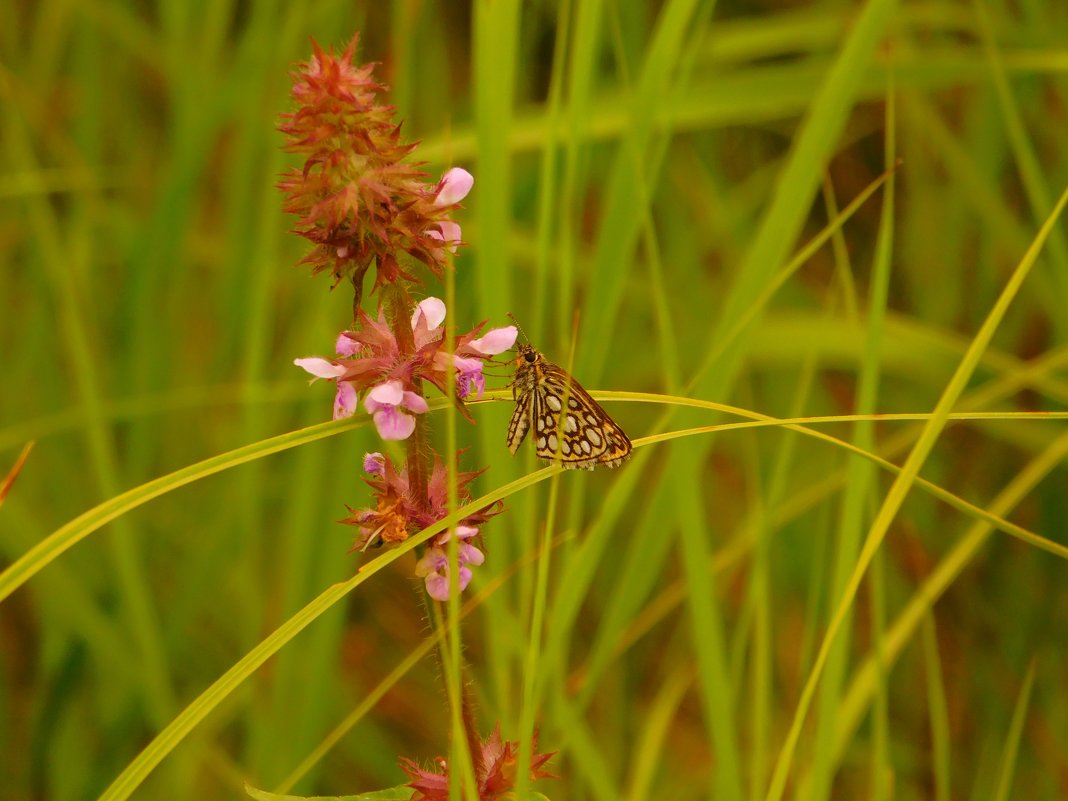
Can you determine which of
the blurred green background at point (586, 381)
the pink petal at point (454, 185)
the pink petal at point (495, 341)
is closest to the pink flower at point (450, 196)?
the pink petal at point (454, 185)

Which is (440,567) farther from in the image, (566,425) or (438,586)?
(566,425)

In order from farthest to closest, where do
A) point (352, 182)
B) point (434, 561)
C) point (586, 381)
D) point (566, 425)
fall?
1. point (586, 381)
2. point (566, 425)
3. point (434, 561)
4. point (352, 182)

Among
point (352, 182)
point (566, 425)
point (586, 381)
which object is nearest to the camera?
point (352, 182)

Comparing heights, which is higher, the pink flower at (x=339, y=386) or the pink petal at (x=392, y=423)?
the pink flower at (x=339, y=386)

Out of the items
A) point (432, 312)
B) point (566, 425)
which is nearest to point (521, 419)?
point (566, 425)

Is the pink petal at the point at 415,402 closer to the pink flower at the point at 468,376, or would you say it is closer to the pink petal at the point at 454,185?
the pink flower at the point at 468,376

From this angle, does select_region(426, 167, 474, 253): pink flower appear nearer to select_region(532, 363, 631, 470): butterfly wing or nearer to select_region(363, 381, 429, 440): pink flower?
select_region(363, 381, 429, 440): pink flower
